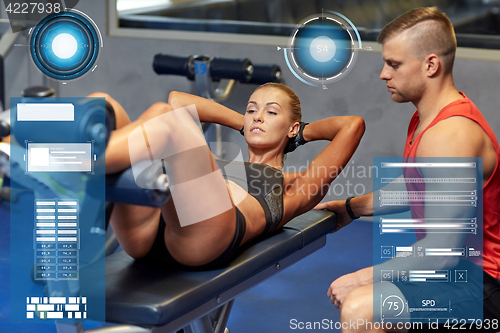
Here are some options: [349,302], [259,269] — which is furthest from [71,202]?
[349,302]

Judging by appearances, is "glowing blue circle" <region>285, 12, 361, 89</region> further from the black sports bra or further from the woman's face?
the black sports bra

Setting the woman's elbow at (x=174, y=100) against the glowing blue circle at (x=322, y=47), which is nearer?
the woman's elbow at (x=174, y=100)

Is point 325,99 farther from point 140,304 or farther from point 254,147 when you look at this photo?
point 140,304

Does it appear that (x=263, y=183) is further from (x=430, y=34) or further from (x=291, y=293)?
(x=291, y=293)

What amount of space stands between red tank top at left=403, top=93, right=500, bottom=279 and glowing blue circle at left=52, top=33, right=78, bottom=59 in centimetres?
113

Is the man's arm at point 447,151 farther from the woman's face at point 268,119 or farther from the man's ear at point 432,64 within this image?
the woman's face at point 268,119

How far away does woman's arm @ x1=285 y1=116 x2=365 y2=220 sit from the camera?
173 centimetres

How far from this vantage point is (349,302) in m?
1.27

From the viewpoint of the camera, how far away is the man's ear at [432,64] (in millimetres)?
1333

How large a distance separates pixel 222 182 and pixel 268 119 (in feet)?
1.77

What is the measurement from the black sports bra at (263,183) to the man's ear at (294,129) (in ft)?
0.58

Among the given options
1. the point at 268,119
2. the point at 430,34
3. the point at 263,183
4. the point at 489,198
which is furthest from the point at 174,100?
the point at 489,198

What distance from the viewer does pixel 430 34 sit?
52.9 inches
